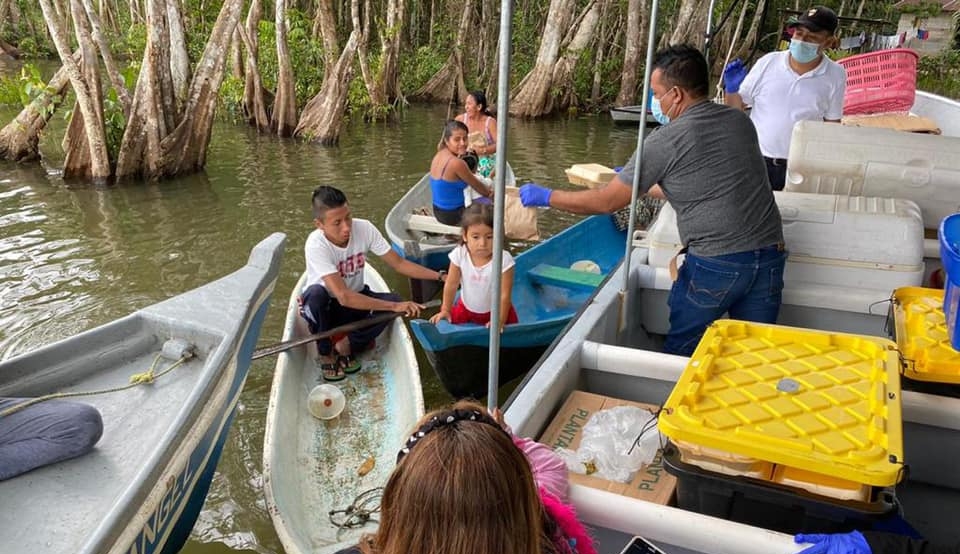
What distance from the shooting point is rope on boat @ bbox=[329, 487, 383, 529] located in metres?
3.17

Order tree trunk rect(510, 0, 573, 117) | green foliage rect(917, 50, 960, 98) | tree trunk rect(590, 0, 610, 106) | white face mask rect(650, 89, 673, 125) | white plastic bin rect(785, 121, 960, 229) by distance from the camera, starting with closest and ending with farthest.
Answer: white face mask rect(650, 89, 673, 125), white plastic bin rect(785, 121, 960, 229), green foliage rect(917, 50, 960, 98), tree trunk rect(510, 0, 573, 117), tree trunk rect(590, 0, 610, 106)

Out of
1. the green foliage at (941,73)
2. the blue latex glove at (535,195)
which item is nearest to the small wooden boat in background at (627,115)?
the green foliage at (941,73)

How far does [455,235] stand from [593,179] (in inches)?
57.7

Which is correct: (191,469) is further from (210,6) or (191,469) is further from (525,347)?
(210,6)

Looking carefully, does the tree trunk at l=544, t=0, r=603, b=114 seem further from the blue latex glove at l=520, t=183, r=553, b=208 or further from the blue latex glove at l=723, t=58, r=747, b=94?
the blue latex glove at l=520, t=183, r=553, b=208

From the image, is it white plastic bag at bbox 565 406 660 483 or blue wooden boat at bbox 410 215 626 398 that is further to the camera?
blue wooden boat at bbox 410 215 626 398

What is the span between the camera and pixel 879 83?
680cm

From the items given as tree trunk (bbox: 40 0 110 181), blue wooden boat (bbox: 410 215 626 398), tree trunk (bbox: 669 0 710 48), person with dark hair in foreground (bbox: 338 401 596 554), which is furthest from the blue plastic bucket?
tree trunk (bbox: 669 0 710 48)

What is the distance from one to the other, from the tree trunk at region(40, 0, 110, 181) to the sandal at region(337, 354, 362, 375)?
738cm

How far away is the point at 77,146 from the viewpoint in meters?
10.3

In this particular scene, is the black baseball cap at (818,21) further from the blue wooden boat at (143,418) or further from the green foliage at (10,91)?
the green foliage at (10,91)

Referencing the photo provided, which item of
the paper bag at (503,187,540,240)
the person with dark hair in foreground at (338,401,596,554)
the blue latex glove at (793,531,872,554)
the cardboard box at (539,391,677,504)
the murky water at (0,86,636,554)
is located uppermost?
the person with dark hair in foreground at (338,401,596,554)

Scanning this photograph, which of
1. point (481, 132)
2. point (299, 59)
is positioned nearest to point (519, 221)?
point (481, 132)

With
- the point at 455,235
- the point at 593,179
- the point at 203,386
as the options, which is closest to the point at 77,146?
the point at 455,235
